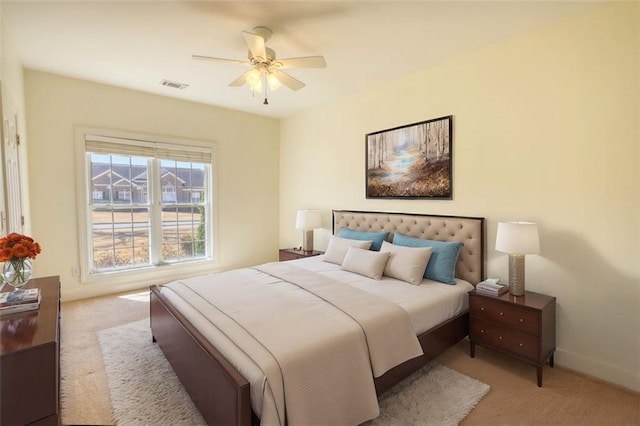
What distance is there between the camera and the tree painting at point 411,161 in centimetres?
326

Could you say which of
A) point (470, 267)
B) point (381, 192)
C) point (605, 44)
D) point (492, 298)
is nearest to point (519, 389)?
point (492, 298)

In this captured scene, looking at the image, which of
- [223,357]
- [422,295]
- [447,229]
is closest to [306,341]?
[223,357]

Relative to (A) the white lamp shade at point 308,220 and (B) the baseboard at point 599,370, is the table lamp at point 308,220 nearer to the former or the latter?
(A) the white lamp shade at point 308,220

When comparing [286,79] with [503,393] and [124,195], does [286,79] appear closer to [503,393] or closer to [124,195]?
[124,195]

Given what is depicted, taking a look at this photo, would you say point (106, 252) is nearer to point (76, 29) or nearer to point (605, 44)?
point (76, 29)

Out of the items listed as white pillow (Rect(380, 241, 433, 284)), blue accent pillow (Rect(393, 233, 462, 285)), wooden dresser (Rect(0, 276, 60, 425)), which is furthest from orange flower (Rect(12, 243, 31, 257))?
blue accent pillow (Rect(393, 233, 462, 285))

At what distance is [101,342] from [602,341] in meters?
4.27

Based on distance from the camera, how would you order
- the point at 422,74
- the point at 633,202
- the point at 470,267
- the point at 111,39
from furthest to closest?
the point at 422,74 < the point at 470,267 < the point at 111,39 < the point at 633,202

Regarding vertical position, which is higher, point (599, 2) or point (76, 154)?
point (599, 2)

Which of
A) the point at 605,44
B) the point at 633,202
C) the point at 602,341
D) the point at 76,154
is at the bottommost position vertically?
the point at 602,341

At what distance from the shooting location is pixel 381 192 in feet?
12.7

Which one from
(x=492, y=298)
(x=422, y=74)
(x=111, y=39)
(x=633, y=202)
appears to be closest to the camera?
(x=633, y=202)

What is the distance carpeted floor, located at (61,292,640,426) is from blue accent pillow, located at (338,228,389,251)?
1283 mm

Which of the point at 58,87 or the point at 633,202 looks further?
the point at 58,87
